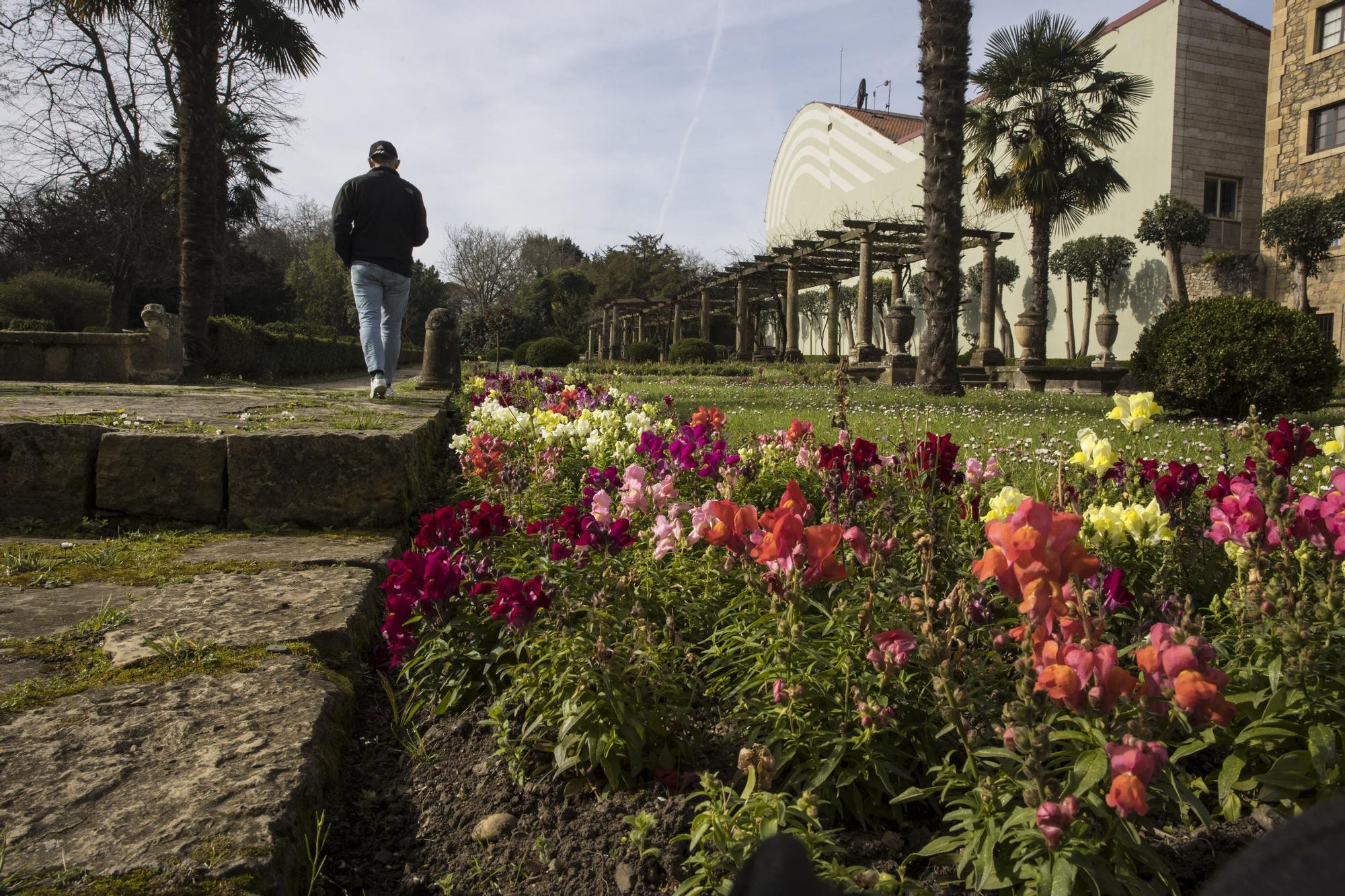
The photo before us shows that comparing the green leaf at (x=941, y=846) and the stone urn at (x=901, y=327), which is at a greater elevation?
the stone urn at (x=901, y=327)

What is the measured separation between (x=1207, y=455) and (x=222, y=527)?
6.58 metres

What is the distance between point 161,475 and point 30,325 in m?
20.5

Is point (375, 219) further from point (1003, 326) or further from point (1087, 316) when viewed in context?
point (1003, 326)

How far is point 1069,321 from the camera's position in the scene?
29828mm

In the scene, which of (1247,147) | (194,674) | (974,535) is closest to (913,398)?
(974,535)

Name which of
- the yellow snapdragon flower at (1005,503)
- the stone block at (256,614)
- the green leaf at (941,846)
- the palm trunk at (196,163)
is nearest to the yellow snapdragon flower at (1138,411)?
the yellow snapdragon flower at (1005,503)

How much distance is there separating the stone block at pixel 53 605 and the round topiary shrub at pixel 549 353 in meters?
30.9

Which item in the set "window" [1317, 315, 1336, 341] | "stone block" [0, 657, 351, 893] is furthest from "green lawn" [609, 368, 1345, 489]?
"window" [1317, 315, 1336, 341]

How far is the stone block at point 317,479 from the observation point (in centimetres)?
338

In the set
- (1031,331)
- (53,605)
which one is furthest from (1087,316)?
(53,605)

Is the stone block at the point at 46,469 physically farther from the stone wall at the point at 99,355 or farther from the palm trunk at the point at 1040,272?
the palm trunk at the point at 1040,272

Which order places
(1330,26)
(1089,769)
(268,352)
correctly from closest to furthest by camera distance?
1. (1089,769)
2. (268,352)
3. (1330,26)

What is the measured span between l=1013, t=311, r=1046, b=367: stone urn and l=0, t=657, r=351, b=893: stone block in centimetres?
2141

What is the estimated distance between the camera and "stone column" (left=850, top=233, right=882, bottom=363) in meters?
21.0
